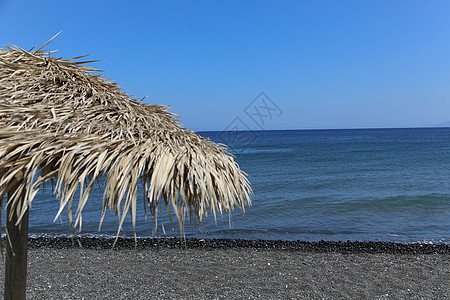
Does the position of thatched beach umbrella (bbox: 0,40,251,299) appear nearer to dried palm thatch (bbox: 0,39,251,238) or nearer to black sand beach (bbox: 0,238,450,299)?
dried palm thatch (bbox: 0,39,251,238)

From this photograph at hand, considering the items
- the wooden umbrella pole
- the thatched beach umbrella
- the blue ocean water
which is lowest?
the blue ocean water

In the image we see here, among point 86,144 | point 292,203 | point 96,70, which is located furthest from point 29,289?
point 292,203

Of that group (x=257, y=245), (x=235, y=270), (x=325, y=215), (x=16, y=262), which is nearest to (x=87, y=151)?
(x=16, y=262)

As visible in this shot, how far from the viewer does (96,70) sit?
319cm

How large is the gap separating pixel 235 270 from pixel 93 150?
4.31 m

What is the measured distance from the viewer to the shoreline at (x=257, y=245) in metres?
7.06

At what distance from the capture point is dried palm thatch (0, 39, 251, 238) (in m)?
2.16

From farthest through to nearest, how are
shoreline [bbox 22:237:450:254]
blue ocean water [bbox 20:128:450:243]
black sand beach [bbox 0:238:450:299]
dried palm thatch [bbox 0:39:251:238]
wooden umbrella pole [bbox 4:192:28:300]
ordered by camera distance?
blue ocean water [bbox 20:128:450:243]
shoreline [bbox 22:237:450:254]
black sand beach [bbox 0:238:450:299]
wooden umbrella pole [bbox 4:192:28:300]
dried palm thatch [bbox 0:39:251:238]

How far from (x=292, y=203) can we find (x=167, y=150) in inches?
402

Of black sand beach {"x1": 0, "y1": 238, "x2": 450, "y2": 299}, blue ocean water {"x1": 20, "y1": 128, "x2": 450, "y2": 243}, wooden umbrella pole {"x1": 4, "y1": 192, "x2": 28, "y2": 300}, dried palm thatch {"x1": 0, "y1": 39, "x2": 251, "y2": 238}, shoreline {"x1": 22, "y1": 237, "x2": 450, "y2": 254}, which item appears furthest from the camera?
blue ocean water {"x1": 20, "y1": 128, "x2": 450, "y2": 243}

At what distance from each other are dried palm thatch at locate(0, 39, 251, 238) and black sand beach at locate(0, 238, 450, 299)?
2264mm

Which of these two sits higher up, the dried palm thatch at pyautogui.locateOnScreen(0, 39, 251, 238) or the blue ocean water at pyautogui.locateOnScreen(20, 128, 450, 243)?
the dried palm thatch at pyautogui.locateOnScreen(0, 39, 251, 238)

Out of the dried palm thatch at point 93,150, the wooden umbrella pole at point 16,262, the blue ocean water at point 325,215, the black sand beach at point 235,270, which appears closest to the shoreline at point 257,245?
the black sand beach at point 235,270

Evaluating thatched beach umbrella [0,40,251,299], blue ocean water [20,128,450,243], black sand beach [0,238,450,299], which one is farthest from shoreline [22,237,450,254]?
thatched beach umbrella [0,40,251,299]
